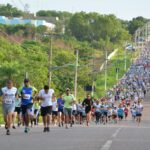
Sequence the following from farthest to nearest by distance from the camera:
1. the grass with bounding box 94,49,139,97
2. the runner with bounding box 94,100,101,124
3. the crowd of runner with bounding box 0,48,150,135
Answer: the grass with bounding box 94,49,139,97 < the runner with bounding box 94,100,101,124 < the crowd of runner with bounding box 0,48,150,135

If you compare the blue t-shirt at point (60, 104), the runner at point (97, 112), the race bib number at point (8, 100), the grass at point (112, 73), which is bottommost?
the runner at point (97, 112)

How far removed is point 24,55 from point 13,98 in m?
73.9

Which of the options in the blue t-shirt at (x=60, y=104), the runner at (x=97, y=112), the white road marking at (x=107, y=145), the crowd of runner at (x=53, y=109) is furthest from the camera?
the runner at (x=97, y=112)

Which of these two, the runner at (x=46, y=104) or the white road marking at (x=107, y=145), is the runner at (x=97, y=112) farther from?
the white road marking at (x=107, y=145)

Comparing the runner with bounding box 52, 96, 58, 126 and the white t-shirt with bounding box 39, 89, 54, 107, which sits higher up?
the white t-shirt with bounding box 39, 89, 54, 107

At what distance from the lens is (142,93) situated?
114438 mm

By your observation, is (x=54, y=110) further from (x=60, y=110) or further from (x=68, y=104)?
(x=68, y=104)

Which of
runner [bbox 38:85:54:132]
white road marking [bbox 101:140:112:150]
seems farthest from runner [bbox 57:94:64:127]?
white road marking [bbox 101:140:112:150]

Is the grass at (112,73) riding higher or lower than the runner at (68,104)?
higher

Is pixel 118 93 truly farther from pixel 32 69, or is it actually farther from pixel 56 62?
pixel 32 69

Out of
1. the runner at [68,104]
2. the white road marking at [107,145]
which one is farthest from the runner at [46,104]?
the runner at [68,104]

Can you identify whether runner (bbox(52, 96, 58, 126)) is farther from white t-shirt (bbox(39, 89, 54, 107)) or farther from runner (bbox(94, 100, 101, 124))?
runner (bbox(94, 100, 101, 124))

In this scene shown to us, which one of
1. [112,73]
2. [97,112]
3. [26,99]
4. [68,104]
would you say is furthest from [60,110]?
[112,73]

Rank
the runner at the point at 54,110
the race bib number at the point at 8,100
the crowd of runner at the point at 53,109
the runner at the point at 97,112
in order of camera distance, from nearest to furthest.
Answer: the race bib number at the point at 8,100 < the crowd of runner at the point at 53,109 < the runner at the point at 54,110 < the runner at the point at 97,112
